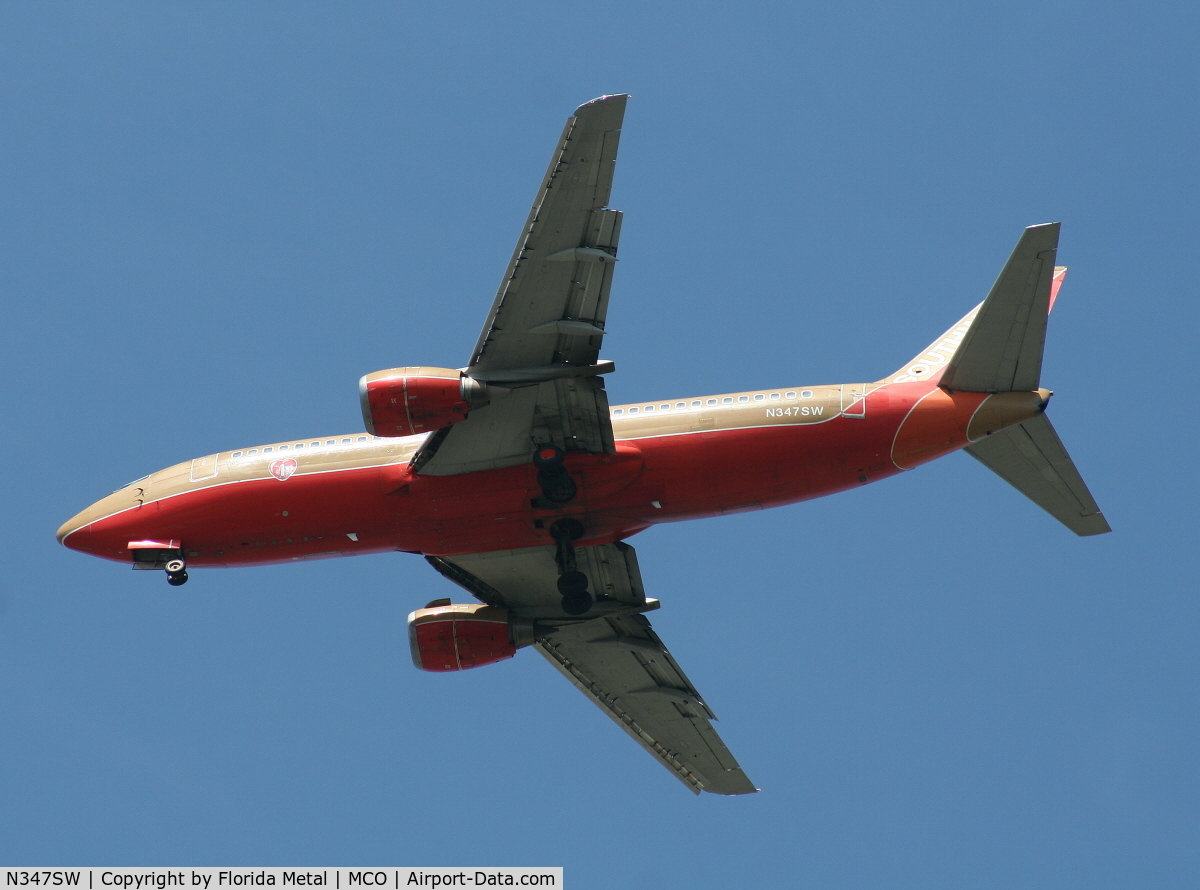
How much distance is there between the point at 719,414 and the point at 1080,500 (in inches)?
374

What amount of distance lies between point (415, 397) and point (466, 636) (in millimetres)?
10811

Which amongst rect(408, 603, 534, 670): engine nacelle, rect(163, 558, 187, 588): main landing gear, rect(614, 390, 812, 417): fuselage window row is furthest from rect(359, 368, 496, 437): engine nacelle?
rect(408, 603, 534, 670): engine nacelle

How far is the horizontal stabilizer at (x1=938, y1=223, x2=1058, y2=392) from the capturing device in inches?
1304

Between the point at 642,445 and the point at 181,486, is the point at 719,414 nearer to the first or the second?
the point at 642,445

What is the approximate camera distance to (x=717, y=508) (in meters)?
37.5

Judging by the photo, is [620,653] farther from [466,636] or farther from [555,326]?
[555,326]

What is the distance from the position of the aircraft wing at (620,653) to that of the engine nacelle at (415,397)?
23.6ft

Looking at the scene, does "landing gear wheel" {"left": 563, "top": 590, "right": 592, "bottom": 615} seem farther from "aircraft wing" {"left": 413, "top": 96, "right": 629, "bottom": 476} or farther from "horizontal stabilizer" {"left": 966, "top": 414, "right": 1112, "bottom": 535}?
"horizontal stabilizer" {"left": 966, "top": 414, "right": 1112, "bottom": 535}

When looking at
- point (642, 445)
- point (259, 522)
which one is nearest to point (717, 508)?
point (642, 445)

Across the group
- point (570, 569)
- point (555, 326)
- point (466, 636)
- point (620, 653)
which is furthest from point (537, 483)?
point (620, 653)

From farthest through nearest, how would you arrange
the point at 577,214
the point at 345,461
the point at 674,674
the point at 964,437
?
the point at 674,674 → the point at 345,461 → the point at 964,437 → the point at 577,214

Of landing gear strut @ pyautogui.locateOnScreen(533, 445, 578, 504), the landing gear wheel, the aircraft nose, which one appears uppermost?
the aircraft nose

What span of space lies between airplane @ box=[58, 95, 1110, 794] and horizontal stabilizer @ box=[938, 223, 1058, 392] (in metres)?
0.05

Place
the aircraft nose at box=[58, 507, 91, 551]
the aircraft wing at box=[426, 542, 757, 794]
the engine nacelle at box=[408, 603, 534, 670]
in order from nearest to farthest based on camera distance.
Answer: the aircraft nose at box=[58, 507, 91, 551]
the aircraft wing at box=[426, 542, 757, 794]
the engine nacelle at box=[408, 603, 534, 670]
